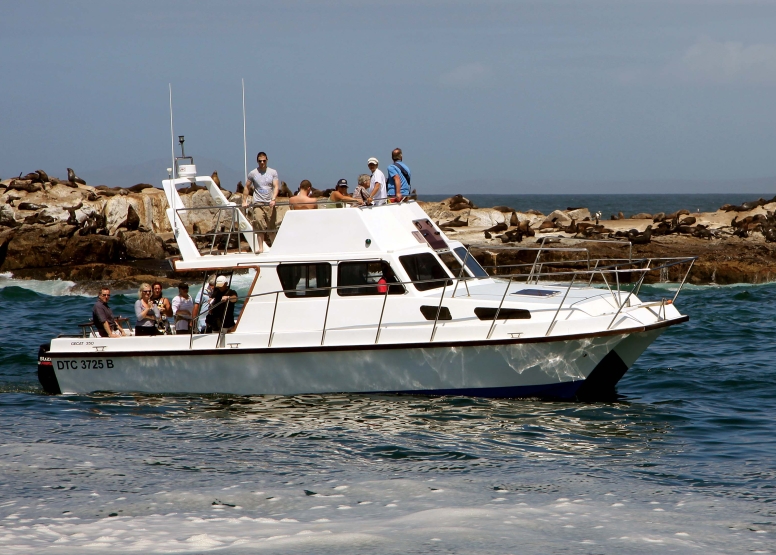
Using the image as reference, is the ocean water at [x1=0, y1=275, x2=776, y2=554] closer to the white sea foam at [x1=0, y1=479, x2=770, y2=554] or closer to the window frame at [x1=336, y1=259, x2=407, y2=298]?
the white sea foam at [x1=0, y1=479, x2=770, y2=554]

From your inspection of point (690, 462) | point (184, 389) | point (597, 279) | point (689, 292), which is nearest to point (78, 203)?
point (597, 279)

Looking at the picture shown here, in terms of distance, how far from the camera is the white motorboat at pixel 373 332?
42.4 feet

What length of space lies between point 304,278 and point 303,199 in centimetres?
133

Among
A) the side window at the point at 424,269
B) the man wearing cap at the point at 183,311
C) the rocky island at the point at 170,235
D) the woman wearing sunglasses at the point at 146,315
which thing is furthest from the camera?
the rocky island at the point at 170,235

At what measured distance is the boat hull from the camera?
12914 mm

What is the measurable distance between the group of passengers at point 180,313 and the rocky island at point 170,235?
11.8 meters

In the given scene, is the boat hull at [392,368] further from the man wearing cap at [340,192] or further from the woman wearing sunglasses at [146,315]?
the man wearing cap at [340,192]

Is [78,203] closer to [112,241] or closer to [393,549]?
[112,241]

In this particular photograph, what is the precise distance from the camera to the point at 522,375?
514 inches

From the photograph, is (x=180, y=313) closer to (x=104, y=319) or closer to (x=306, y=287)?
(x=104, y=319)

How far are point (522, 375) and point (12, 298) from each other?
20.8m

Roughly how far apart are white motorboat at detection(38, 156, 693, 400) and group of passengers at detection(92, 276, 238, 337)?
25 centimetres

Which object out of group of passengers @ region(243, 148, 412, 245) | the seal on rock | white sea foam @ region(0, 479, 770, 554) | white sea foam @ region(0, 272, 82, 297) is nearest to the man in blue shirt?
group of passengers @ region(243, 148, 412, 245)

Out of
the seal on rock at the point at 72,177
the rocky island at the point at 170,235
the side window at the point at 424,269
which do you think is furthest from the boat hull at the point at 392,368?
the seal on rock at the point at 72,177
